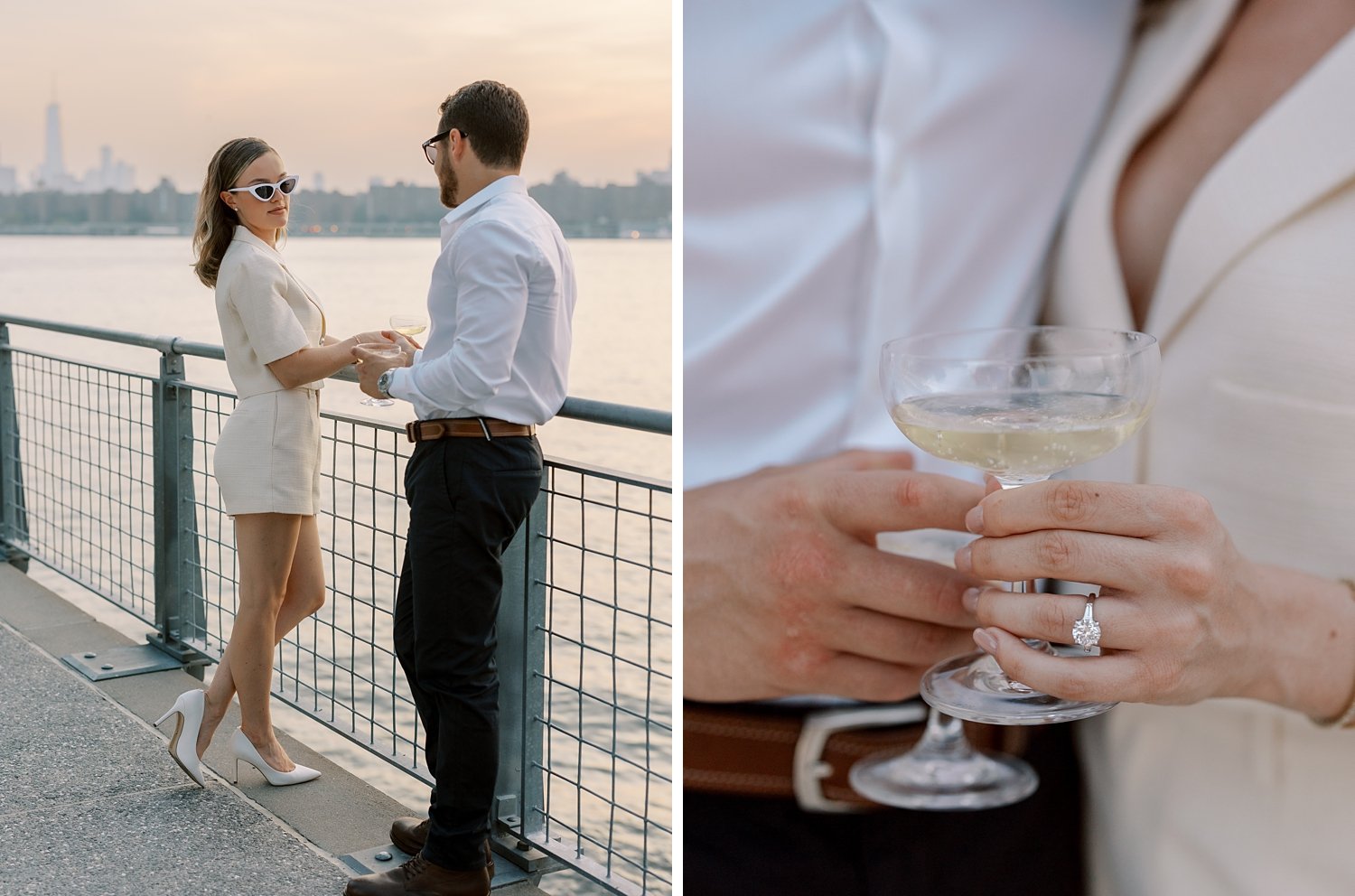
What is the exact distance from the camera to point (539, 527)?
219cm

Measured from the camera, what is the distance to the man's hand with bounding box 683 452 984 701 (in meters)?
1.12

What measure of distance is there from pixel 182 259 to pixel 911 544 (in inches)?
75.1

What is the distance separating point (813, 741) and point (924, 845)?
142mm

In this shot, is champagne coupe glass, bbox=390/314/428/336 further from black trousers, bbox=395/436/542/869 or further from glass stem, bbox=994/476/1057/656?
glass stem, bbox=994/476/1057/656

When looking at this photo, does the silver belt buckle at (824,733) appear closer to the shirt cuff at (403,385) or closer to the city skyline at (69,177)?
the shirt cuff at (403,385)

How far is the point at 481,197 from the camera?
195cm

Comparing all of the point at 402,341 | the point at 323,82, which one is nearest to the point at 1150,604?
the point at 402,341

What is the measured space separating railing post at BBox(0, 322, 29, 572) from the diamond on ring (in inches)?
170

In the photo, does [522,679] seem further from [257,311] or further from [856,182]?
[856,182]

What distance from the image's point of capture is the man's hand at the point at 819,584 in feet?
3.69

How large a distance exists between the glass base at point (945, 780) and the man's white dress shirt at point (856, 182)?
288mm

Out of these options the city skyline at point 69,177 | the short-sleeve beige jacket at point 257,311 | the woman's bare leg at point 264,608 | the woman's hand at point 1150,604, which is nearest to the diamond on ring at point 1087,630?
the woman's hand at point 1150,604

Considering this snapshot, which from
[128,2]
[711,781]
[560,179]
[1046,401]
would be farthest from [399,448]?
[128,2]

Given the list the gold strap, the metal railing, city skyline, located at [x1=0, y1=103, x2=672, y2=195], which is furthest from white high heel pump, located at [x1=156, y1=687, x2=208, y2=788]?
city skyline, located at [x1=0, y1=103, x2=672, y2=195]
